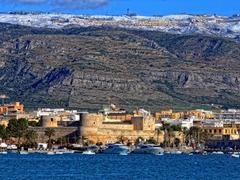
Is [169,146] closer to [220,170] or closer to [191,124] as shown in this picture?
[191,124]

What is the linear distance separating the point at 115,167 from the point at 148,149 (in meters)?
33.8

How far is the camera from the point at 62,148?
15100 cm

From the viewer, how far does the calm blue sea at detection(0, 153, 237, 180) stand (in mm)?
101988


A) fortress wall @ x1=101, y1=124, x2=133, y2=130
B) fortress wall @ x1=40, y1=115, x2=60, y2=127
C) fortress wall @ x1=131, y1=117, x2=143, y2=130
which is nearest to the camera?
fortress wall @ x1=101, y1=124, x2=133, y2=130

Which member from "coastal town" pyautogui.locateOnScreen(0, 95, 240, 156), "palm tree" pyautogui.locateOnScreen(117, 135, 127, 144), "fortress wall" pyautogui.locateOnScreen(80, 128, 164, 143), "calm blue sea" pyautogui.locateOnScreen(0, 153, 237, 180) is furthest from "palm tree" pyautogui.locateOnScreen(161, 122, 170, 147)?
"calm blue sea" pyautogui.locateOnScreen(0, 153, 237, 180)

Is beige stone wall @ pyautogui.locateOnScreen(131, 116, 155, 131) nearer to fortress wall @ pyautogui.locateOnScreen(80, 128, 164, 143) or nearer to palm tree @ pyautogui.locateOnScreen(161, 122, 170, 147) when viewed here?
fortress wall @ pyautogui.locateOnScreen(80, 128, 164, 143)

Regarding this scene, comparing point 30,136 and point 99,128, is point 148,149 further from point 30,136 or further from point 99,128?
point 30,136

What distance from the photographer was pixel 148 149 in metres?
148

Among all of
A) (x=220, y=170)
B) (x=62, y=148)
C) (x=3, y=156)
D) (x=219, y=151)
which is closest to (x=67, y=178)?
(x=220, y=170)

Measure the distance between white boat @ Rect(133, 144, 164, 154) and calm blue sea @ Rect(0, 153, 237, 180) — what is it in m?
2.73

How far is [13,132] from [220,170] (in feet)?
156

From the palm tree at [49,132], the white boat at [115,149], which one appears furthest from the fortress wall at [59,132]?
the white boat at [115,149]

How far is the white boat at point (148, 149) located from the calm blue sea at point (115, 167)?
8.96ft

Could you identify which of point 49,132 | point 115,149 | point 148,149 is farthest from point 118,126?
point 115,149
